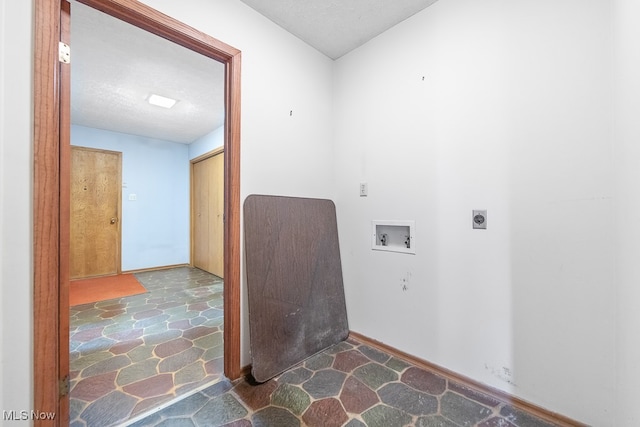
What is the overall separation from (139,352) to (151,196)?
3.69 m

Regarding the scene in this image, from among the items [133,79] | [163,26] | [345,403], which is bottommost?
[345,403]

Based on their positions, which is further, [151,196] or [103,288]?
[151,196]

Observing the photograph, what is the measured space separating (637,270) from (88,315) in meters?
4.28

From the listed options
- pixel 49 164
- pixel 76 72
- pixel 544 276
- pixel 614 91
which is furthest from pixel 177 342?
pixel 614 91

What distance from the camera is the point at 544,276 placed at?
4.49 ft

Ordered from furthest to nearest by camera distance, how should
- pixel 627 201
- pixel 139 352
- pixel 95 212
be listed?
pixel 95 212
pixel 139 352
pixel 627 201

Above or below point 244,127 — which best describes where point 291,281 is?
below

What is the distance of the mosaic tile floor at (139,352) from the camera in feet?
4.84

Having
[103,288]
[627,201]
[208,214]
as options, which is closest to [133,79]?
[208,214]

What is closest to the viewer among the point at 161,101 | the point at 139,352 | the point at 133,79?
the point at 139,352

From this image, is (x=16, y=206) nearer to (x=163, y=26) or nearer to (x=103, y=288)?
(x=163, y=26)

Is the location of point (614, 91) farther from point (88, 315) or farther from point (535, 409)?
point (88, 315)

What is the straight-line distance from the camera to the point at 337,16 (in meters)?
1.87

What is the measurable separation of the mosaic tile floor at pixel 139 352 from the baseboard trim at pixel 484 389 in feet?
4.27
